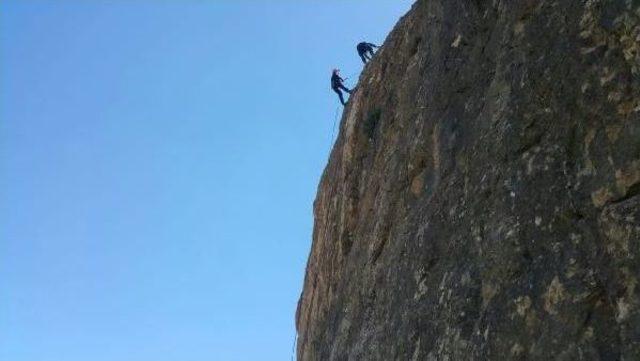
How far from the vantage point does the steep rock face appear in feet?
23.9

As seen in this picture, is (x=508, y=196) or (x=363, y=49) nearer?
(x=508, y=196)

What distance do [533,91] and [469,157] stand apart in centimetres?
147

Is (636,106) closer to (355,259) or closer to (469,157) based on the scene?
(469,157)

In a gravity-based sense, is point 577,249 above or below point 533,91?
below

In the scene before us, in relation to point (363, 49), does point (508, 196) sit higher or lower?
lower

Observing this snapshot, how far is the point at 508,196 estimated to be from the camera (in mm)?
8750

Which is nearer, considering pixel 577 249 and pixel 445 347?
pixel 577 249

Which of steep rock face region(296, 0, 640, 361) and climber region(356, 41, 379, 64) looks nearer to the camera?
steep rock face region(296, 0, 640, 361)

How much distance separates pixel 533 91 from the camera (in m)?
9.07

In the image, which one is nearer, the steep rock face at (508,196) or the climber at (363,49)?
the steep rock face at (508,196)

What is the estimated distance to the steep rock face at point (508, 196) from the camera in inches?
286

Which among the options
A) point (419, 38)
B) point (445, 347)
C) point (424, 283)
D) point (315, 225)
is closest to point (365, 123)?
point (419, 38)

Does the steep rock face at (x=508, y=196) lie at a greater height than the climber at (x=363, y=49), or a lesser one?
lesser

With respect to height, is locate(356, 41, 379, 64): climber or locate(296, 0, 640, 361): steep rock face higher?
locate(356, 41, 379, 64): climber
